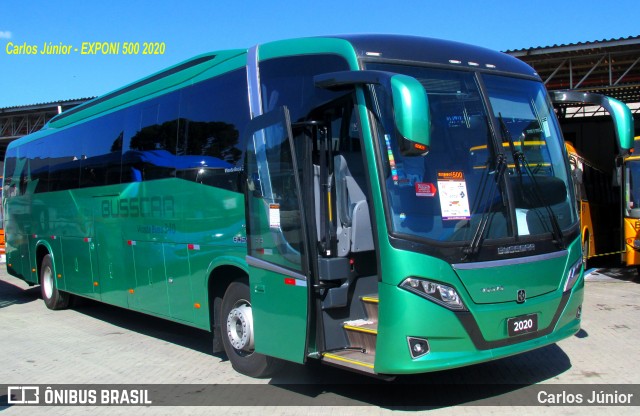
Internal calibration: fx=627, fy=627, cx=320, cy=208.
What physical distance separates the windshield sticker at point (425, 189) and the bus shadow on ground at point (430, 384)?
193cm

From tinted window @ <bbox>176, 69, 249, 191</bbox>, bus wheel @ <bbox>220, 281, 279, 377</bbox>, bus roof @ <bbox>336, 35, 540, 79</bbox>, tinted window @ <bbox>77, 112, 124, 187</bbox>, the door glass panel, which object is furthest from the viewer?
tinted window @ <bbox>77, 112, 124, 187</bbox>

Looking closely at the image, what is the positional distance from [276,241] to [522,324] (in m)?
2.35

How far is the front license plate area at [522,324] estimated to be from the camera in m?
5.36

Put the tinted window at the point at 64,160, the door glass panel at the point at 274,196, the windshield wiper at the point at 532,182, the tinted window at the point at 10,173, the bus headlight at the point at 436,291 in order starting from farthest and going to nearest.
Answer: the tinted window at the point at 10,173 → the tinted window at the point at 64,160 → the door glass panel at the point at 274,196 → the windshield wiper at the point at 532,182 → the bus headlight at the point at 436,291

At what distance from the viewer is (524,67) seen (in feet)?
21.0

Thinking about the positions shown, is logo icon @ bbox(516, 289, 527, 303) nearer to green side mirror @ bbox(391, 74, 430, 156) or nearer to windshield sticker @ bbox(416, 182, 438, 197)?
windshield sticker @ bbox(416, 182, 438, 197)

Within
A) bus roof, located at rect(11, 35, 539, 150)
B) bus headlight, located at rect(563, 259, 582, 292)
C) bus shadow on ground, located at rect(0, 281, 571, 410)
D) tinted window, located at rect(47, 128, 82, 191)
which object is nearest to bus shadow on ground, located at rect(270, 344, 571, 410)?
bus shadow on ground, located at rect(0, 281, 571, 410)

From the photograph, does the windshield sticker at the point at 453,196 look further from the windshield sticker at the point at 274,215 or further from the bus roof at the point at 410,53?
the windshield sticker at the point at 274,215

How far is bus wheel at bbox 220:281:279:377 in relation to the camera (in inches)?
262

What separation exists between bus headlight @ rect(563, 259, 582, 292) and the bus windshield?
40cm

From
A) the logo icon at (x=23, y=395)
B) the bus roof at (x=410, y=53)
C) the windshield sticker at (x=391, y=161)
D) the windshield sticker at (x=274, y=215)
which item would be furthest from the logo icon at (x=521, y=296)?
the logo icon at (x=23, y=395)

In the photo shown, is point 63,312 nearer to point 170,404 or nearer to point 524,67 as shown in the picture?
point 170,404

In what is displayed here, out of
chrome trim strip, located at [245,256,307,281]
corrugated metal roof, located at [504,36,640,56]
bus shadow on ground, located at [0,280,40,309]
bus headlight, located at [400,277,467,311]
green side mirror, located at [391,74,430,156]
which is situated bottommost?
bus shadow on ground, located at [0,280,40,309]

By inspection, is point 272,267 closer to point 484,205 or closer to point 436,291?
point 436,291
